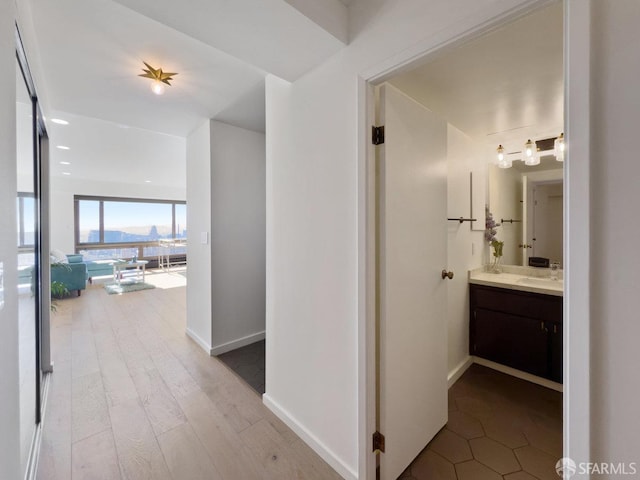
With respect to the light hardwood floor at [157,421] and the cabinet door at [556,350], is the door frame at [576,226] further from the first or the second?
the cabinet door at [556,350]

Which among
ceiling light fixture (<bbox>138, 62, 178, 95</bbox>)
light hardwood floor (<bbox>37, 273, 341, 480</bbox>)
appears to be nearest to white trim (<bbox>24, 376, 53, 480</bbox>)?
light hardwood floor (<bbox>37, 273, 341, 480</bbox>)

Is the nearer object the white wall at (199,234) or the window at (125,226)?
the white wall at (199,234)

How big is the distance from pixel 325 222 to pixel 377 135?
1.73ft

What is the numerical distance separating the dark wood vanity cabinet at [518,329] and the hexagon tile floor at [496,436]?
207mm

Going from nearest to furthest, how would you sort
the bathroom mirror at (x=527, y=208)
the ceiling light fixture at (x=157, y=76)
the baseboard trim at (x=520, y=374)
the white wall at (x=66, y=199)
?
the ceiling light fixture at (x=157, y=76) < the baseboard trim at (x=520, y=374) < the bathroom mirror at (x=527, y=208) < the white wall at (x=66, y=199)

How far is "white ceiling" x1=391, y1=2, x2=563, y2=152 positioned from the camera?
1302 mm

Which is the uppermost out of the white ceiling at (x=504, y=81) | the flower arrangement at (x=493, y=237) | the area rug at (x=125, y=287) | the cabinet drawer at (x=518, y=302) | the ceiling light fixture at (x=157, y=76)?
the ceiling light fixture at (x=157, y=76)

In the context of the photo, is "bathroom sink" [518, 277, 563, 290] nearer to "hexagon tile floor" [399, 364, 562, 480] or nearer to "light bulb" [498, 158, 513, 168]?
"hexagon tile floor" [399, 364, 562, 480]

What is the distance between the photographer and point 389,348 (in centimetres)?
139

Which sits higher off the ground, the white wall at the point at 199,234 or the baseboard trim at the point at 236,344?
the white wall at the point at 199,234

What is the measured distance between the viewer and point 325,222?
5.04 ft

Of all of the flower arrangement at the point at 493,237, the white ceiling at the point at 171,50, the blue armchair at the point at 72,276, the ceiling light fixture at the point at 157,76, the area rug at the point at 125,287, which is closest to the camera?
the white ceiling at the point at 171,50

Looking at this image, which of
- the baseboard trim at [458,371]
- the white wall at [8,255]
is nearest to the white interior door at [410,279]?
the baseboard trim at [458,371]

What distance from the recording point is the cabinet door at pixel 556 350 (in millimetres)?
2100
